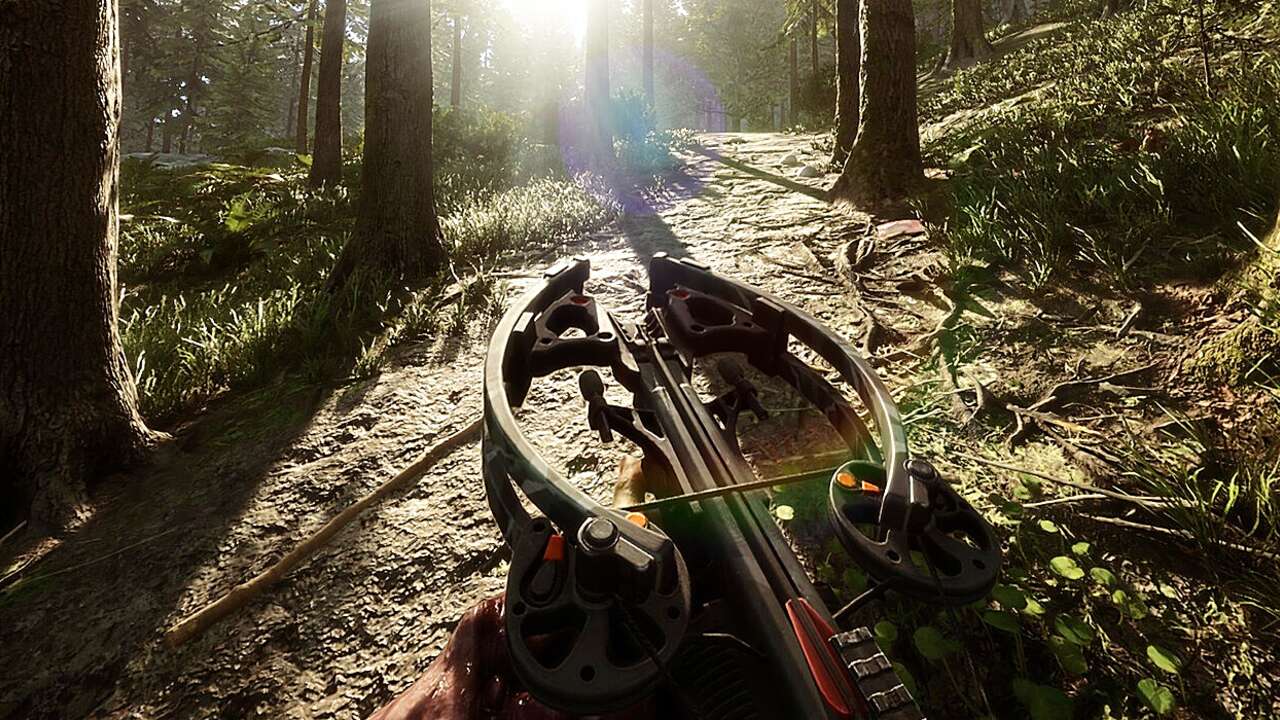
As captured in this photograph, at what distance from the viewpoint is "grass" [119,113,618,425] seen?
439 cm

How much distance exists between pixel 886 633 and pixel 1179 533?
3.54 feet

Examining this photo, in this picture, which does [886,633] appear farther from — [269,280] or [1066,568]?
[269,280]

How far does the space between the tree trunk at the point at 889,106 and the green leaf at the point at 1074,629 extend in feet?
17.6

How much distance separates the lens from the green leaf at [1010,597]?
166cm

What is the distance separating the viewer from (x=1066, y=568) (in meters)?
1.75

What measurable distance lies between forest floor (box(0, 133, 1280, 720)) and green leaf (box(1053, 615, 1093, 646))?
0.12 m

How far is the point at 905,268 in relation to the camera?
4.59 m

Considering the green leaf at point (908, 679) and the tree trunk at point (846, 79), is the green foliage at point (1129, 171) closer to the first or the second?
the tree trunk at point (846, 79)

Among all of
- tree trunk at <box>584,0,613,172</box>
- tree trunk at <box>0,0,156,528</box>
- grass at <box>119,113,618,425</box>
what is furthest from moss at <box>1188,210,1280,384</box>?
tree trunk at <box>584,0,613,172</box>

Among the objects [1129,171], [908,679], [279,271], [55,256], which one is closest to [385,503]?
[55,256]

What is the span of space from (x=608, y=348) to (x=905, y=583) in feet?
4.85

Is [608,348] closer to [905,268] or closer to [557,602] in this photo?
[557,602]

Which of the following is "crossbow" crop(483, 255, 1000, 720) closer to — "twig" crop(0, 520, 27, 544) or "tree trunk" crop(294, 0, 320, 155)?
"twig" crop(0, 520, 27, 544)

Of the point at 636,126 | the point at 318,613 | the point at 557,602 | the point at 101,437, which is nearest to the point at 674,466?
the point at 557,602
